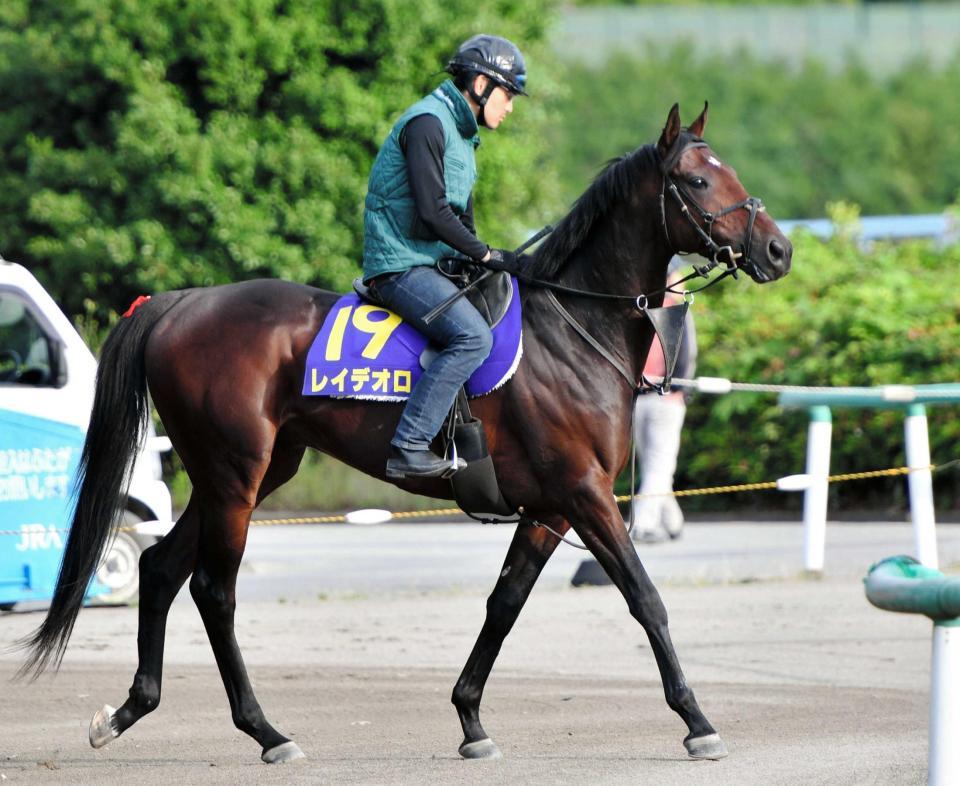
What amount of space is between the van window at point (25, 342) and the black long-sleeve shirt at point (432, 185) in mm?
4758

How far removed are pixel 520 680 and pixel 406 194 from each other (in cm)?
289

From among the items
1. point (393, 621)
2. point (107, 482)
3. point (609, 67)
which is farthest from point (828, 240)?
point (609, 67)

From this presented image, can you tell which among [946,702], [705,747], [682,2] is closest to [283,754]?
[705,747]

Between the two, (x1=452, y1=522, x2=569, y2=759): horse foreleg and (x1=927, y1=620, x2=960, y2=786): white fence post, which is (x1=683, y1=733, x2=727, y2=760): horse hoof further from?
(x1=927, y1=620, x2=960, y2=786): white fence post

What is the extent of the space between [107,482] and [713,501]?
35.2 ft

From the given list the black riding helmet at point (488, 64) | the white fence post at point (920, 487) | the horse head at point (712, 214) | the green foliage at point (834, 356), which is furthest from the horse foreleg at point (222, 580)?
the green foliage at point (834, 356)

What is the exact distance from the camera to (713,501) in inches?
683

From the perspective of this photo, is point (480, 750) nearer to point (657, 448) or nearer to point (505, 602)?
point (505, 602)

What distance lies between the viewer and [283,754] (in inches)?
266

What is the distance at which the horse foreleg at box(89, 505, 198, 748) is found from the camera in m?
6.95

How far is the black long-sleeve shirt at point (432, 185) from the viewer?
6.87 metres

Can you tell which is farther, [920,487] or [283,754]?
[920,487]

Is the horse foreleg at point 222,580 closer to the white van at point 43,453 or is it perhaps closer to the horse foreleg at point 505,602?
the horse foreleg at point 505,602

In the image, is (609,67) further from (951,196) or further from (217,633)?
(217,633)
